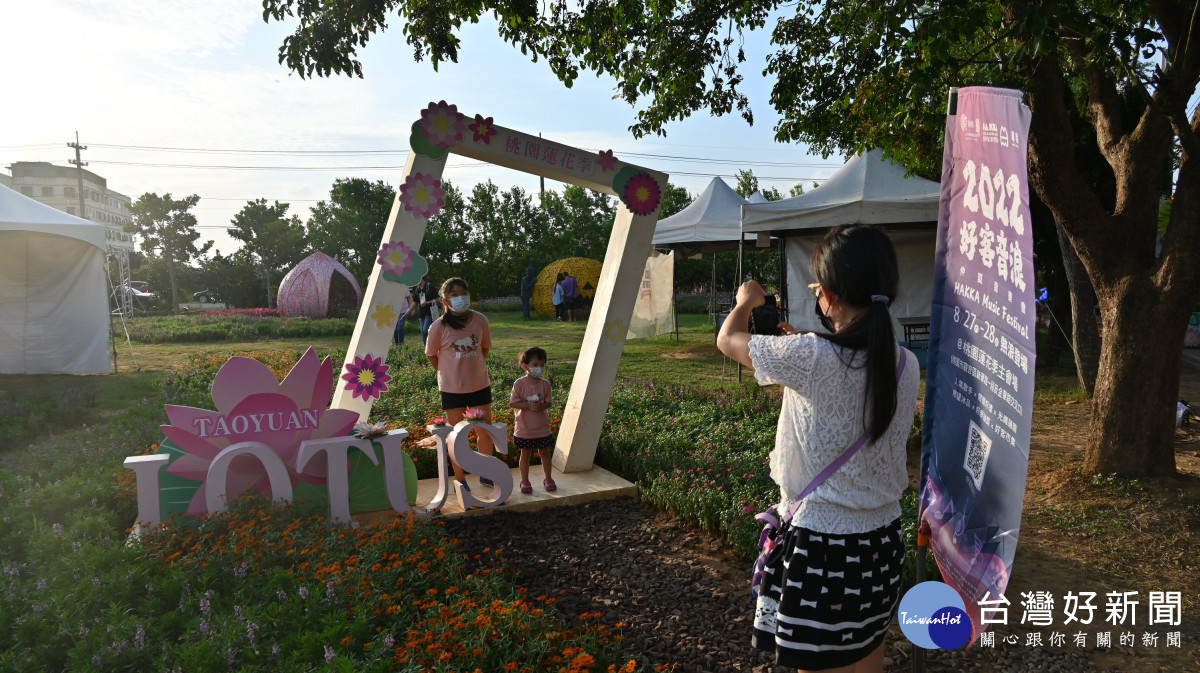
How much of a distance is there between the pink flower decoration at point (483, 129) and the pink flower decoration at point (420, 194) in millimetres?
465

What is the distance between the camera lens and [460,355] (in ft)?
17.8

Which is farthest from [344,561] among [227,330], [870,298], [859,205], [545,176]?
[227,330]

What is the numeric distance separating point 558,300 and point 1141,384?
59.3ft

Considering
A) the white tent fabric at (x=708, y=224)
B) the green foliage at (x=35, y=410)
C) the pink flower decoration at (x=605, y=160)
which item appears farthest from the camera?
the white tent fabric at (x=708, y=224)

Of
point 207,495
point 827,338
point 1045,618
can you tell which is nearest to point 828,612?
point 827,338

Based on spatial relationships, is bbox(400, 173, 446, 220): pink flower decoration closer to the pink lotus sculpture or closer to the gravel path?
the gravel path

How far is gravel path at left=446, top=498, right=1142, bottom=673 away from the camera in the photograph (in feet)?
10.8

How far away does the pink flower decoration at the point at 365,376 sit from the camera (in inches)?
205

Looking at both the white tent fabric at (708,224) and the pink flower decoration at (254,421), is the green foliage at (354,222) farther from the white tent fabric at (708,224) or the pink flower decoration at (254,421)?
the pink flower decoration at (254,421)

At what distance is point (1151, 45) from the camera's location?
4.52 m

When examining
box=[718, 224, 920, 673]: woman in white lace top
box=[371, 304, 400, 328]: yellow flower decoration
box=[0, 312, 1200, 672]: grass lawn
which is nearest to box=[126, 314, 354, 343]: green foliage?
box=[0, 312, 1200, 672]: grass lawn

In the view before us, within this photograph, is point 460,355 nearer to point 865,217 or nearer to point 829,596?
point 829,596

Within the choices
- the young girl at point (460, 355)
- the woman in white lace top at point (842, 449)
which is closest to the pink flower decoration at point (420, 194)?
the young girl at point (460, 355)

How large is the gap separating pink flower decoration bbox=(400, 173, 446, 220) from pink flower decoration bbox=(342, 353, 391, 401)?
1.15 metres
